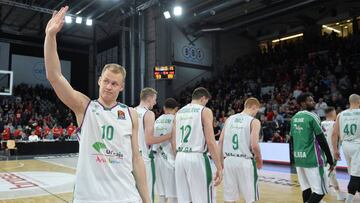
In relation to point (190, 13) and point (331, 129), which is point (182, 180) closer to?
point (331, 129)

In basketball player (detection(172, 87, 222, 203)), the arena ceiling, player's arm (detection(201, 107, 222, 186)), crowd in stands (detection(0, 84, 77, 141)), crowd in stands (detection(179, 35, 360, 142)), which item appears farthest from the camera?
the arena ceiling

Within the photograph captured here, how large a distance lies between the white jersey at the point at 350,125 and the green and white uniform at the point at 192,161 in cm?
283

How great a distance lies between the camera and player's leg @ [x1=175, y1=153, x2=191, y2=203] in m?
4.47

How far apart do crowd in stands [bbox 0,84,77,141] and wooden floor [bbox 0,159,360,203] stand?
187 inches

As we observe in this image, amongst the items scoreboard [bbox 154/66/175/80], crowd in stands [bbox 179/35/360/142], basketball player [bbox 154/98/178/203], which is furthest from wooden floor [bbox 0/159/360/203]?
scoreboard [bbox 154/66/175/80]

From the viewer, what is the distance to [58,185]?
26.7 ft

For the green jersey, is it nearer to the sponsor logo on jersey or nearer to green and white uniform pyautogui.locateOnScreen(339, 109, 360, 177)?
green and white uniform pyautogui.locateOnScreen(339, 109, 360, 177)

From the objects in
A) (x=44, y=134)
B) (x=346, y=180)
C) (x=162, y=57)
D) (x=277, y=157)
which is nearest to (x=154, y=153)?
(x=346, y=180)

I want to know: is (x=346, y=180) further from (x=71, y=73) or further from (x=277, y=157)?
(x=71, y=73)

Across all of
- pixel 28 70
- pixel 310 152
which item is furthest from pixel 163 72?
pixel 310 152

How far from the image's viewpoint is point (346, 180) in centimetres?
873

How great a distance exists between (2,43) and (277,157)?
67.1 ft

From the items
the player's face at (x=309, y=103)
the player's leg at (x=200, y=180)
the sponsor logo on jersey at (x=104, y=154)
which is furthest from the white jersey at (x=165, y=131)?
the sponsor logo on jersey at (x=104, y=154)

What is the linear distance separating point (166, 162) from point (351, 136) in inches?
123
